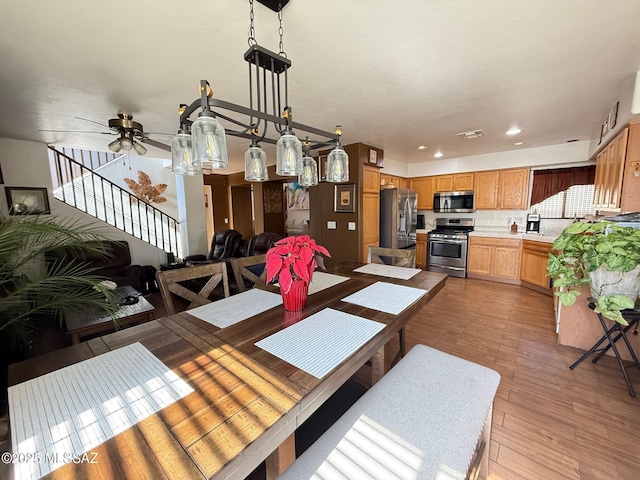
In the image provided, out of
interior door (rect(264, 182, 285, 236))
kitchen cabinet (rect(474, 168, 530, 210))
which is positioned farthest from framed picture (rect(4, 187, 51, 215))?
kitchen cabinet (rect(474, 168, 530, 210))

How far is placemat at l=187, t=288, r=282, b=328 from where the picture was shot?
1303mm

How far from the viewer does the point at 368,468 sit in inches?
29.8

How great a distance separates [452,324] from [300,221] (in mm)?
4446

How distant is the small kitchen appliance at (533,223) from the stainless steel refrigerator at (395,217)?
209 cm

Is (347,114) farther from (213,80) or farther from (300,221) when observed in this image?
(300,221)

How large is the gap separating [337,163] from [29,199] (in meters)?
4.57

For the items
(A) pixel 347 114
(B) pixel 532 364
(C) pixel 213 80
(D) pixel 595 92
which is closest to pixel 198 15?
(C) pixel 213 80

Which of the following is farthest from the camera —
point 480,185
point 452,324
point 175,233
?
point 175,233

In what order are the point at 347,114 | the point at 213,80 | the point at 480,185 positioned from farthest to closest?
the point at 480,185, the point at 347,114, the point at 213,80

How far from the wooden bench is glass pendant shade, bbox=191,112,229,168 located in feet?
3.62

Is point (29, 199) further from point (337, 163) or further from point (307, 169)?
point (337, 163)

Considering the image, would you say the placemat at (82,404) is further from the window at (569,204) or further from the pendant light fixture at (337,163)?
the window at (569,204)

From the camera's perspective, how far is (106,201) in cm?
489
